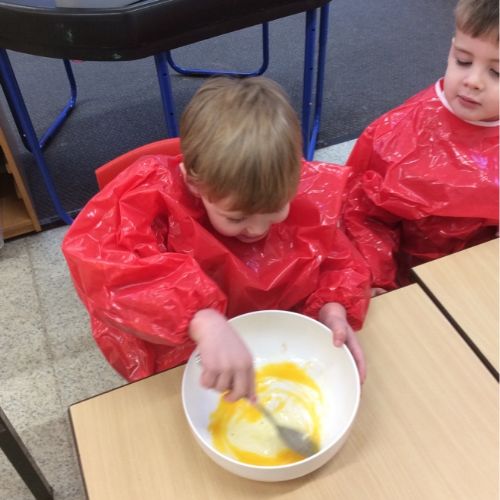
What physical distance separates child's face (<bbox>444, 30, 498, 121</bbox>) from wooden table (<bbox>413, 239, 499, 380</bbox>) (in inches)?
10.5

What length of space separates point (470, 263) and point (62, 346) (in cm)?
110

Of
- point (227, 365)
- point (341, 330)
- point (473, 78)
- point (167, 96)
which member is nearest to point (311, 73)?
point (167, 96)

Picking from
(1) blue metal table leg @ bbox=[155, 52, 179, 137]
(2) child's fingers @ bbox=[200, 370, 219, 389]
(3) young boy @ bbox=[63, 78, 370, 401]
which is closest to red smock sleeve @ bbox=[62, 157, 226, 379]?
(3) young boy @ bbox=[63, 78, 370, 401]

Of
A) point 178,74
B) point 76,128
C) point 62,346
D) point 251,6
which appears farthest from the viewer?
point 178,74

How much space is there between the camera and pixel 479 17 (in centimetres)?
89

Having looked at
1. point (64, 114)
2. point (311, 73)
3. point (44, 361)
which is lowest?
point (44, 361)

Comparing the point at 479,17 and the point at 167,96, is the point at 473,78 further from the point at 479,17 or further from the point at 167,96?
the point at 167,96

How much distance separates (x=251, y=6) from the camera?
140 centimetres

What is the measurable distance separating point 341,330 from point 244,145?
0.28 meters

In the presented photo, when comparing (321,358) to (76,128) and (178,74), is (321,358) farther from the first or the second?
(178,74)

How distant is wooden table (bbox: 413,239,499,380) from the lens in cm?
75

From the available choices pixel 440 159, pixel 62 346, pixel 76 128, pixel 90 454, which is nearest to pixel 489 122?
pixel 440 159

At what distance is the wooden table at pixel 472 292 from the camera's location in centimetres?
75

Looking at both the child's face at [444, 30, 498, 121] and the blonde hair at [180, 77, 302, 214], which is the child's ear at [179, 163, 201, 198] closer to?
the blonde hair at [180, 77, 302, 214]
